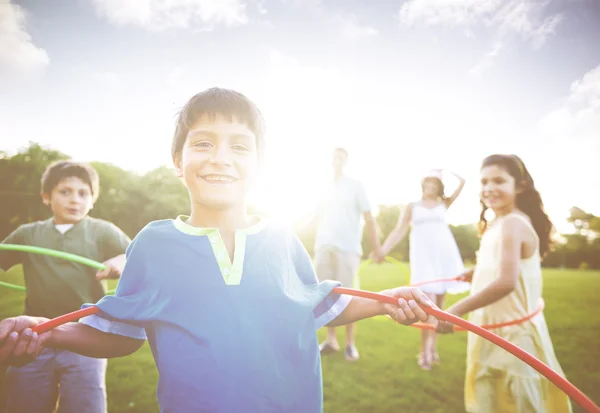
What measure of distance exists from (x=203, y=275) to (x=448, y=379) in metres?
4.38

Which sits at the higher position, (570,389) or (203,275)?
(203,275)

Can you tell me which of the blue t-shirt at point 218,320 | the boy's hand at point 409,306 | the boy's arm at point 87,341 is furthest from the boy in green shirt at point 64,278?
the boy's hand at point 409,306

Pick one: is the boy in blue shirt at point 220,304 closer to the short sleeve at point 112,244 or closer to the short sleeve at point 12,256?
the short sleeve at point 112,244

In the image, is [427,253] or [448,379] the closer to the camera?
[448,379]

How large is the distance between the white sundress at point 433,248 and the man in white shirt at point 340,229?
0.64 meters

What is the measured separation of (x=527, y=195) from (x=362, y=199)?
288cm

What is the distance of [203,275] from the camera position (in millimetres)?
1551

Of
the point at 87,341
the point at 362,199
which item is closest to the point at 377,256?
the point at 362,199

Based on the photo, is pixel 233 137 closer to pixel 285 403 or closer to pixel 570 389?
pixel 285 403

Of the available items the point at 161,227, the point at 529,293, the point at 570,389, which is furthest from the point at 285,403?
the point at 529,293

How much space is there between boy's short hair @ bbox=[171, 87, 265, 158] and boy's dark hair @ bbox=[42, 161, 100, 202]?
1775mm

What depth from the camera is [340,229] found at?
5781 mm

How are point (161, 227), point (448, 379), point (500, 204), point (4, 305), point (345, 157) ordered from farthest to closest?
point (345, 157) → point (4, 305) → point (448, 379) → point (500, 204) → point (161, 227)

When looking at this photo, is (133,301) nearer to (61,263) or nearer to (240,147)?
(240,147)
